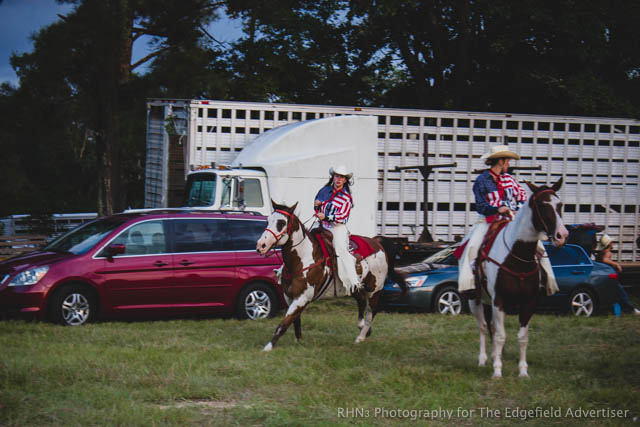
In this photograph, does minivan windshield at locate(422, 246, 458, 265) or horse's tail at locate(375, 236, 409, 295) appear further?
minivan windshield at locate(422, 246, 458, 265)

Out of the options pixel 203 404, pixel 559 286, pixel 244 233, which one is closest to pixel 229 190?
pixel 244 233

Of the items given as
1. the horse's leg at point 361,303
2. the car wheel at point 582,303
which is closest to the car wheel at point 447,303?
the car wheel at point 582,303

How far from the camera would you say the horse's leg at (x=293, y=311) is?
906cm

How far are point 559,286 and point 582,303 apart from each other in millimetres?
576

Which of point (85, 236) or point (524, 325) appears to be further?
point (85, 236)

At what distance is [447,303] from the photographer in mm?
13445

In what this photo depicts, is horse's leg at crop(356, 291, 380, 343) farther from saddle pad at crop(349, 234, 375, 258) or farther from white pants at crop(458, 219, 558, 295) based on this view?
white pants at crop(458, 219, 558, 295)

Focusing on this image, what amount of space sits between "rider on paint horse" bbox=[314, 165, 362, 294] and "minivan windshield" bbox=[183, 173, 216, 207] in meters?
4.58

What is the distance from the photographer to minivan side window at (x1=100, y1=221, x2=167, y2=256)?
11484 millimetres

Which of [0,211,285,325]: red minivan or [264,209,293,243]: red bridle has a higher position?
[264,209,293,243]: red bridle

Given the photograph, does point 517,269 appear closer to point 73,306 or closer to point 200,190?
point 73,306

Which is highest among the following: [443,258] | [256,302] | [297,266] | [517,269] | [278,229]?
[278,229]

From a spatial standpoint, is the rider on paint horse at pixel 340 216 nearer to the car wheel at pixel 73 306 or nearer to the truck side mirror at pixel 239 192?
the car wheel at pixel 73 306

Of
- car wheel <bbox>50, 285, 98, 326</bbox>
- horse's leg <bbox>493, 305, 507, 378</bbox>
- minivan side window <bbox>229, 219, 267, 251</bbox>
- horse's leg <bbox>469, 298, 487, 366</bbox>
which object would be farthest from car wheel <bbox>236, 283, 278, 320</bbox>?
horse's leg <bbox>493, 305, 507, 378</bbox>
